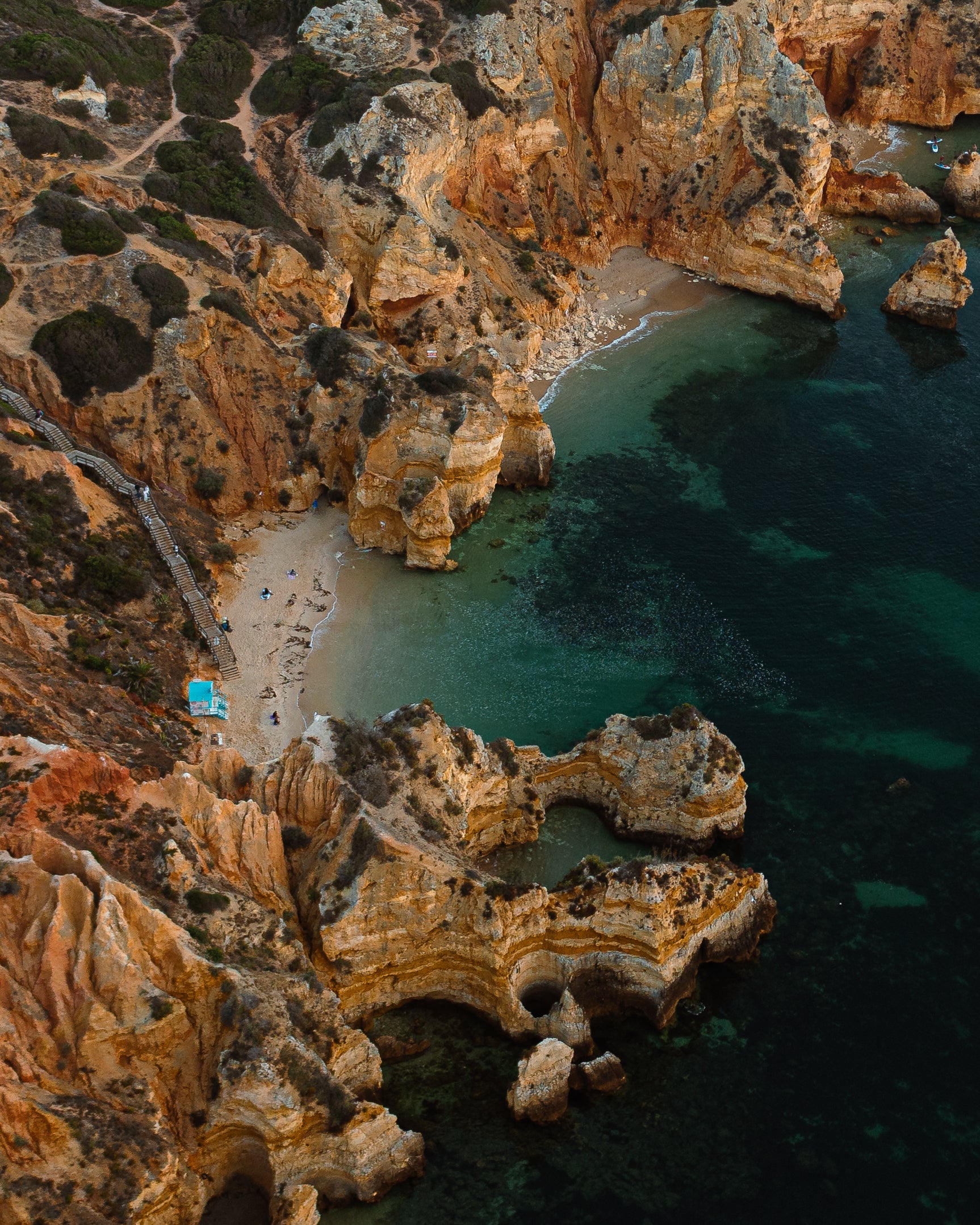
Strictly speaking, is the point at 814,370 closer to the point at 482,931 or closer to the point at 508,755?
the point at 508,755

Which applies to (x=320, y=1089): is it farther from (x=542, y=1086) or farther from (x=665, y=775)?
(x=665, y=775)

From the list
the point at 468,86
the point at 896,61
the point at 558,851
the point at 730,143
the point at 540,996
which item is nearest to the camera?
the point at 540,996

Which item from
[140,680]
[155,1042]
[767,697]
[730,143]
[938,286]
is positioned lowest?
[767,697]

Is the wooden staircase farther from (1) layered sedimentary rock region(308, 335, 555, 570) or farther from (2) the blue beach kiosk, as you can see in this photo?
(1) layered sedimentary rock region(308, 335, 555, 570)

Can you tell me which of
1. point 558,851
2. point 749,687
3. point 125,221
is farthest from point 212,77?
point 558,851

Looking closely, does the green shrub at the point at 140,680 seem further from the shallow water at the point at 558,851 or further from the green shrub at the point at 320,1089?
the green shrub at the point at 320,1089

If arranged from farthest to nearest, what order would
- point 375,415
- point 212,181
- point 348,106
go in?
point 348,106 < point 212,181 < point 375,415
